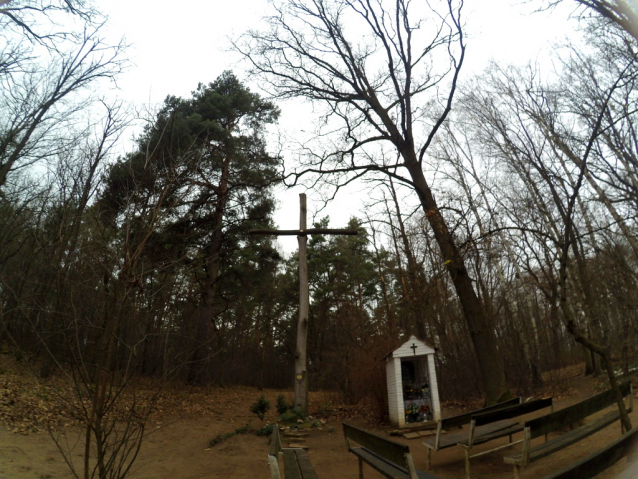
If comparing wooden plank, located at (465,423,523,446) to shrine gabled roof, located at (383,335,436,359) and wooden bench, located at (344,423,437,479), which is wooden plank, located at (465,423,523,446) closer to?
wooden bench, located at (344,423,437,479)

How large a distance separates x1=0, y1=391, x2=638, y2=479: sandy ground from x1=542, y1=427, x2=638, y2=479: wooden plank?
0.76 m

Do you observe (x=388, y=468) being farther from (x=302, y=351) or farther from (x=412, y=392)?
(x=412, y=392)

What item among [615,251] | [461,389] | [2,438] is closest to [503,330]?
[461,389]

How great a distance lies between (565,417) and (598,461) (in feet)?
6.28

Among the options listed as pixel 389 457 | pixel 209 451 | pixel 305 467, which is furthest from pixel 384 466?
pixel 209 451

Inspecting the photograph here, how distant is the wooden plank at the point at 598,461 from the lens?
9.23ft

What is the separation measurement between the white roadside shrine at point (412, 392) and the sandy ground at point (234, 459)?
132cm

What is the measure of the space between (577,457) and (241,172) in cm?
1237

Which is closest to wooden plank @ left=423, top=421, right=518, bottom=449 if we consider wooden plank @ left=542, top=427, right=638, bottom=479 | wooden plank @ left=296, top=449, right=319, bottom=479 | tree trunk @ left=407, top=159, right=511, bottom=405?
wooden plank @ left=296, top=449, right=319, bottom=479

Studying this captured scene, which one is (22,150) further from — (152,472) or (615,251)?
(615,251)

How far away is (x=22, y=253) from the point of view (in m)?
12.2

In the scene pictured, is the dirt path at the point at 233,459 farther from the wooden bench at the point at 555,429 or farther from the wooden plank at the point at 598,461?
the wooden plank at the point at 598,461

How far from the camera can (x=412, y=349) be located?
1037cm

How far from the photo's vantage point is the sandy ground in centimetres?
584
